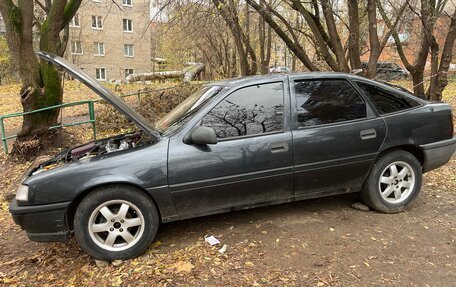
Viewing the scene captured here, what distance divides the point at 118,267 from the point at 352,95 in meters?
2.99

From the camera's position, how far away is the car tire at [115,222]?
3331 mm

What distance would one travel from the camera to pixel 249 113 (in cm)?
378

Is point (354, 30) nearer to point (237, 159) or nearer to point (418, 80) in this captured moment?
point (418, 80)

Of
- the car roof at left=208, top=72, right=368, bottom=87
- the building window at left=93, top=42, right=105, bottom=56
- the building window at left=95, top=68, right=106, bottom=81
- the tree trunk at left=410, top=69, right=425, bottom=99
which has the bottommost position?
the car roof at left=208, top=72, right=368, bottom=87

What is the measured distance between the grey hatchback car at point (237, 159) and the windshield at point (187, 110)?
2 centimetres

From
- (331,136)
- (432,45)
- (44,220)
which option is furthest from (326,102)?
(432,45)

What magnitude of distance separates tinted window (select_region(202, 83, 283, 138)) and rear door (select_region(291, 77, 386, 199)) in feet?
0.63

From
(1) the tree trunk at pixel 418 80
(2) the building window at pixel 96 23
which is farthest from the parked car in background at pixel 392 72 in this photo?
(2) the building window at pixel 96 23

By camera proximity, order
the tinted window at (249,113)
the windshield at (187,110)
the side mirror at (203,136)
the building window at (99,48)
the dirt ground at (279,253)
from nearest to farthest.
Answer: the dirt ground at (279,253)
the side mirror at (203,136)
the tinted window at (249,113)
the windshield at (187,110)
the building window at (99,48)

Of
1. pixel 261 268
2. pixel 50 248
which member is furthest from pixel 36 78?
pixel 261 268

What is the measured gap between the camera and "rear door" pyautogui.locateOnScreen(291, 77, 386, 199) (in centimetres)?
383

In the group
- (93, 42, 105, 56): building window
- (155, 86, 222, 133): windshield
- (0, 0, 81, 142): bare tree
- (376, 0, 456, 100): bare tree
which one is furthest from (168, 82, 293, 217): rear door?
(93, 42, 105, 56): building window

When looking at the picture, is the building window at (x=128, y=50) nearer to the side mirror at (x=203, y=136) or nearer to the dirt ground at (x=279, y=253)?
the dirt ground at (x=279, y=253)

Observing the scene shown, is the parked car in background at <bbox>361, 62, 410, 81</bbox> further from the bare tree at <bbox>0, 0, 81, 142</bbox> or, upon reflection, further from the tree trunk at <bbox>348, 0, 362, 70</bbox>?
the bare tree at <bbox>0, 0, 81, 142</bbox>
